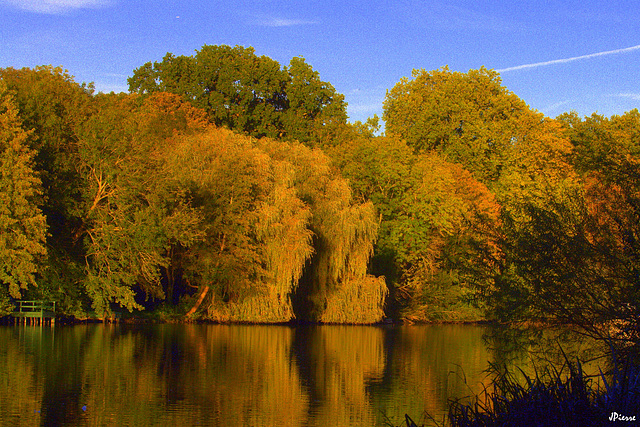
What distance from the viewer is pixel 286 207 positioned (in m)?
40.1

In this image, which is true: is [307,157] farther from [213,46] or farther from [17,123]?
[213,46]

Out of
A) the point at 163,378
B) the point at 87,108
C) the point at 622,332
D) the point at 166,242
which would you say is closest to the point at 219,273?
the point at 166,242

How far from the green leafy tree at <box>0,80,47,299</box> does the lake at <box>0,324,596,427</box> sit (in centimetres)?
268

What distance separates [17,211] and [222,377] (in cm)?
1570

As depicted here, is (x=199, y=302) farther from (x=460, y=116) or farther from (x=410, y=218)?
(x=460, y=116)

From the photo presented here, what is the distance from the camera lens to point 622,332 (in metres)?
14.5

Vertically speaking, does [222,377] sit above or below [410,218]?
below

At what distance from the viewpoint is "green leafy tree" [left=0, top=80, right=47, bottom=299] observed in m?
32.5

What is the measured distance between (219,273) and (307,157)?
354 inches

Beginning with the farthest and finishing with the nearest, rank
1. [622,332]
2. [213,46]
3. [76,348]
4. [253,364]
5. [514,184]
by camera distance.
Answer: [213,46]
[514,184]
[76,348]
[253,364]
[622,332]

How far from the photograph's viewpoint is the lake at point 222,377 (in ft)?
51.5
